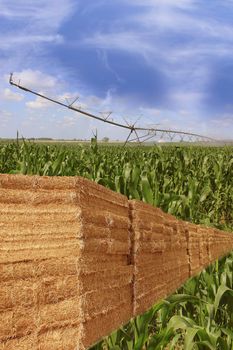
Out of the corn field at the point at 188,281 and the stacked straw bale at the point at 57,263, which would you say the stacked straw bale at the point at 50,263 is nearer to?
the stacked straw bale at the point at 57,263

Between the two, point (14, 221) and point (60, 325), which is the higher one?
point (14, 221)

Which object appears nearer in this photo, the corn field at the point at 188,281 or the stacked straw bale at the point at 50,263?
the stacked straw bale at the point at 50,263

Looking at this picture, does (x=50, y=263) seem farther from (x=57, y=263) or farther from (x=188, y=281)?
(x=188, y=281)

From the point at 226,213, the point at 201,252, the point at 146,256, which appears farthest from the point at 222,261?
the point at 226,213

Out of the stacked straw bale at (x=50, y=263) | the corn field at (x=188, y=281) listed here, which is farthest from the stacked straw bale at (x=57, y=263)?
the corn field at (x=188, y=281)

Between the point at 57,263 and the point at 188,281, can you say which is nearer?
the point at 57,263

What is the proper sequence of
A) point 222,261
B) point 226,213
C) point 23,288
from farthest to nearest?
point 226,213 → point 222,261 → point 23,288

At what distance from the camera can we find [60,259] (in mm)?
549

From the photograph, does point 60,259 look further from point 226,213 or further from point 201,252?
point 226,213

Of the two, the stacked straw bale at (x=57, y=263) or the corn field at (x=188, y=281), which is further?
the corn field at (x=188, y=281)

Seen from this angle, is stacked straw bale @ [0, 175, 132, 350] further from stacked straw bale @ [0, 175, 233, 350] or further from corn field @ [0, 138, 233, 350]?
corn field @ [0, 138, 233, 350]

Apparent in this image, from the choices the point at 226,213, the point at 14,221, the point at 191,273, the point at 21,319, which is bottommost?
the point at 226,213

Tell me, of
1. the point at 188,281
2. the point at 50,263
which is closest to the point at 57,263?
the point at 50,263

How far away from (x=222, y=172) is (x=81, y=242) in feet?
31.8
